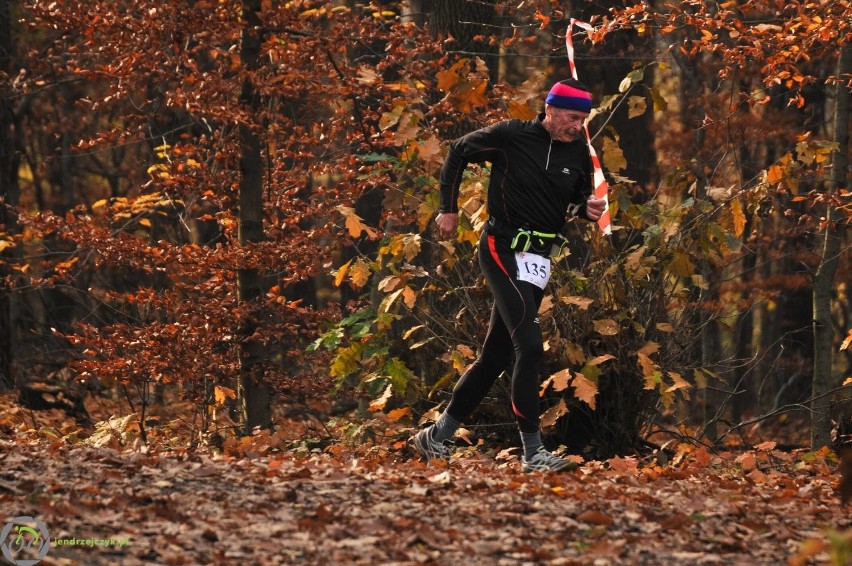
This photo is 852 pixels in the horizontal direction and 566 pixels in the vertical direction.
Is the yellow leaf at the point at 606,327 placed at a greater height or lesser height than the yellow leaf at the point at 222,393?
greater

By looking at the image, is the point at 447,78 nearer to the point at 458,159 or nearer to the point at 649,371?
the point at 458,159

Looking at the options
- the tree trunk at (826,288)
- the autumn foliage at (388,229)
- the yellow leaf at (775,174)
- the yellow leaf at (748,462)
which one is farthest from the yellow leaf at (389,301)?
the tree trunk at (826,288)

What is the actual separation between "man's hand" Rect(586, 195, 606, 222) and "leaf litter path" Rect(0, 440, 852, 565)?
1644 millimetres

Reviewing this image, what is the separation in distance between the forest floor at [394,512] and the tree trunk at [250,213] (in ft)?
9.80

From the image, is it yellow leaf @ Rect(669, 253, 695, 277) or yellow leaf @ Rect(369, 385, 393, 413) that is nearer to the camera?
yellow leaf @ Rect(669, 253, 695, 277)

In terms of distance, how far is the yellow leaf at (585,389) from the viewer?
859 centimetres

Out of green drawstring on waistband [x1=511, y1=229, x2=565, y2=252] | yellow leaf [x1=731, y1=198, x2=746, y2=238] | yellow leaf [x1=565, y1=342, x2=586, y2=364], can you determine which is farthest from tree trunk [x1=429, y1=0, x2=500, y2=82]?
green drawstring on waistband [x1=511, y1=229, x2=565, y2=252]

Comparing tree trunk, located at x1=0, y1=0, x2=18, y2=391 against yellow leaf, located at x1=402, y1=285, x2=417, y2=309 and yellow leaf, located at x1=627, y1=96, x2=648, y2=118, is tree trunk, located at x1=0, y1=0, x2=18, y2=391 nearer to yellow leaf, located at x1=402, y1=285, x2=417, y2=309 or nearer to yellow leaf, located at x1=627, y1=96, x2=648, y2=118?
yellow leaf, located at x1=402, y1=285, x2=417, y2=309

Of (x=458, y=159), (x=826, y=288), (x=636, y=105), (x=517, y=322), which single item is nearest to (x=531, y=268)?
(x=517, y=322)

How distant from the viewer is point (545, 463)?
7672 millimetres

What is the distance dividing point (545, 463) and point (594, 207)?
5.42ft

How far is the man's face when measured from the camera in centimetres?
773

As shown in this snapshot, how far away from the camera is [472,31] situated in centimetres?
1295

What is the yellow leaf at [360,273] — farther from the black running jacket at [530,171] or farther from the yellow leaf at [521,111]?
the black running jacket at [530,171]
